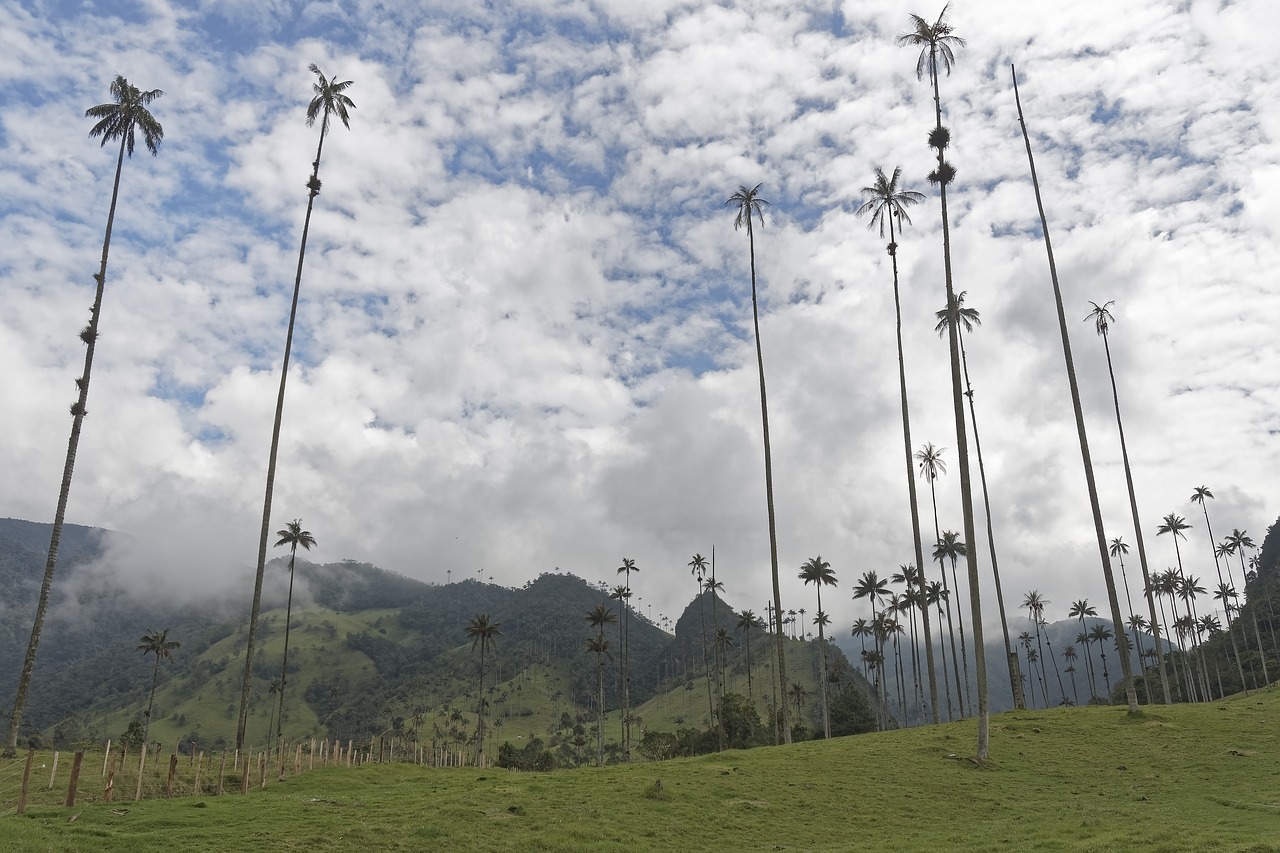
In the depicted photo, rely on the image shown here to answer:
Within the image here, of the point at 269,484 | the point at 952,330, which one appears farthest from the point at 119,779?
the point at 952,330

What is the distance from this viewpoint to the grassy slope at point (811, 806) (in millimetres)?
23031

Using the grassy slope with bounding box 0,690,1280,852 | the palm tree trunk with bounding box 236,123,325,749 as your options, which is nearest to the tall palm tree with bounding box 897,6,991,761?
the grassy slope with bounding box 0,690,1280,852

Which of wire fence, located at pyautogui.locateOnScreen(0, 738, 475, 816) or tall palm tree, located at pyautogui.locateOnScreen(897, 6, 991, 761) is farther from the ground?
tall palm tree, located at pyautogui.locateOnScreen(897, 6, 991, 761)

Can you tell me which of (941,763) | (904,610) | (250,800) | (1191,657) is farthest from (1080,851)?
(1191,657)

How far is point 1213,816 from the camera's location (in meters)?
25.0

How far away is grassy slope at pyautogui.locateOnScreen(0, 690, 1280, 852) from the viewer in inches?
907

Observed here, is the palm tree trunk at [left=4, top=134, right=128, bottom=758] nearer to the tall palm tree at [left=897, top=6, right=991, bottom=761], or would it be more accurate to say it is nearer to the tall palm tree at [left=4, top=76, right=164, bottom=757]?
the tall palm tree at [left=4, top=76, right=164, bottom=757]

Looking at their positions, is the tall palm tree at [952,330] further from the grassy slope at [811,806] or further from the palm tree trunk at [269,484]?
the palm tree trunk at [269,484]

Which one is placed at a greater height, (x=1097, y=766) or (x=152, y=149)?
(x=152, y=149)

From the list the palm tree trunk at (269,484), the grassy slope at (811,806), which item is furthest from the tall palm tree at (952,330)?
the palm tree trunk at (269,484)

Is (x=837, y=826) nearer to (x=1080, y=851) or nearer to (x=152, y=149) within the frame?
(x=1080, y=851)

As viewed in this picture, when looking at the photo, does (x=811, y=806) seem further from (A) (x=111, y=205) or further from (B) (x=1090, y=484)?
(A) (x=111, y=205)

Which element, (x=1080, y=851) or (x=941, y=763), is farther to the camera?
(x=941, y=763)

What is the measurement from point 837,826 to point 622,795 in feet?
27.8
